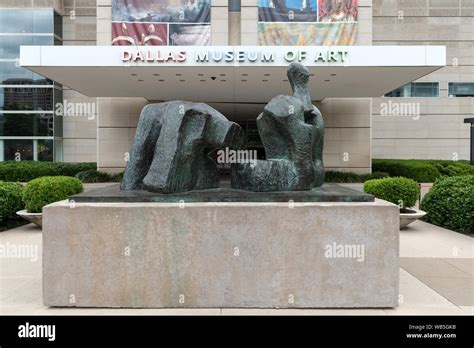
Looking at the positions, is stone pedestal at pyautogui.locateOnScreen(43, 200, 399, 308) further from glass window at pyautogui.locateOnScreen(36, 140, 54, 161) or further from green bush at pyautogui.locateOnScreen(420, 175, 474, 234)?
glass window at pyautogui.locateOnScreen(36, 140, 54, 161)

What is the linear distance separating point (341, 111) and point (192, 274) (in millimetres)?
21397

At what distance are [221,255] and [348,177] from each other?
19.1 m

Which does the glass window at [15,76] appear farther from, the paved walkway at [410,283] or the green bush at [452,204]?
the green bush at [452,204]

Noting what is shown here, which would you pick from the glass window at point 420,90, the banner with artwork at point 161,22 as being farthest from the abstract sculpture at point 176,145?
the glass window at point 420,90

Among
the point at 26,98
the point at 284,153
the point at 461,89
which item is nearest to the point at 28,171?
the point at 26,98

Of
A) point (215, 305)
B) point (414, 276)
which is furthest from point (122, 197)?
point (414, 276)

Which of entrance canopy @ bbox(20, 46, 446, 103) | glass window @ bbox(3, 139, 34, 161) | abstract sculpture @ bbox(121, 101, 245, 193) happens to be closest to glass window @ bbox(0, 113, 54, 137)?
glass window @ bbox(3, 139, 34, 161)

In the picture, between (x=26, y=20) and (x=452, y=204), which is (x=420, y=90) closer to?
(x=452, y=204)

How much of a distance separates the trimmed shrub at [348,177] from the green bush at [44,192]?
15208 millimetres

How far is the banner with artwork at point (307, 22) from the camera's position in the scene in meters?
21.3

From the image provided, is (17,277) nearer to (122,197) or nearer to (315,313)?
(122,197)

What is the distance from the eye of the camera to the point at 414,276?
20.6 ft

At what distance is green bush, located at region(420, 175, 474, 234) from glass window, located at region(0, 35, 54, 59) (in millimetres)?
28837

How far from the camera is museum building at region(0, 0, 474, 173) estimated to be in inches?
701
